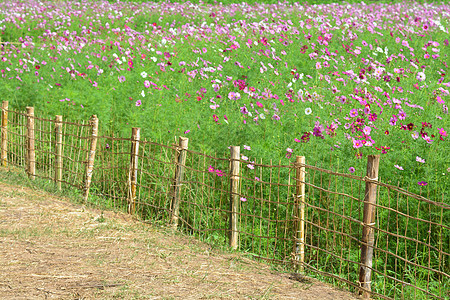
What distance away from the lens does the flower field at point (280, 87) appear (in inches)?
259

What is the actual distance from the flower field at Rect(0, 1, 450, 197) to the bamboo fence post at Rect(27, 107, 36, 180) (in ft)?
2.18

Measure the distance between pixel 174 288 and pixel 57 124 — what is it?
4224 mm

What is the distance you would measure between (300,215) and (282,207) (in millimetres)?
718

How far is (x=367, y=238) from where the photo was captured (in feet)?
16.1

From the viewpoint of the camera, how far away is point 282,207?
6.16 m

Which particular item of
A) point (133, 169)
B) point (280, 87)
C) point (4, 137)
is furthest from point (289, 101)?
point (4, 137)

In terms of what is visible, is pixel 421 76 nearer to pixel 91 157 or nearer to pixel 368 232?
pixel 368 232

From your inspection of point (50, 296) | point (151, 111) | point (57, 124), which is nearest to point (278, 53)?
point (151, 111)

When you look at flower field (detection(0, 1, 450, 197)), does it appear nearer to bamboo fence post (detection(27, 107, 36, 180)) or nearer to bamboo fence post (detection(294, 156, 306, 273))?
bamboo fence post (detection(27, 107, 36, 180))

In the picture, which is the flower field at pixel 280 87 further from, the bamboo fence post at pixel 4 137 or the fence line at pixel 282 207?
the bamboo fence post at pixel 4 137

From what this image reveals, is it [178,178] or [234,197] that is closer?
[234,197]

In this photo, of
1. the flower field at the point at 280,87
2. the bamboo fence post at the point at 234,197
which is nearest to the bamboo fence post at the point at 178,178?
the flower field at the point at 280,87

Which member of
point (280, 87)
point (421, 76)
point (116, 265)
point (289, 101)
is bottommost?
point (116, 265)

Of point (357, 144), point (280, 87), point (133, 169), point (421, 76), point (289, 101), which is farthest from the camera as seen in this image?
point (280, 87)
